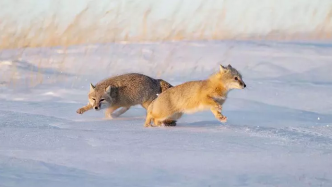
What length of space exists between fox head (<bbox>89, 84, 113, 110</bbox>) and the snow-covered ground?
8.6 inches

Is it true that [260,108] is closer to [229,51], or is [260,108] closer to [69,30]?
[69,30]

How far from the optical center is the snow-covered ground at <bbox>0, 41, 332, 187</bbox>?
4520mm

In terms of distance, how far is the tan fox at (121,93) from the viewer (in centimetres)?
823

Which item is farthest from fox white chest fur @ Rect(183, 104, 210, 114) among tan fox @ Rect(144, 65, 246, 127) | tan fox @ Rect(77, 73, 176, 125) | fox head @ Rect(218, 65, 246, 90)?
tan fox @ Rect(77, 73, 176, 125)

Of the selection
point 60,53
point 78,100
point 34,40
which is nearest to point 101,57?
point 60,53

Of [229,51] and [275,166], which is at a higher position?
[229,51]

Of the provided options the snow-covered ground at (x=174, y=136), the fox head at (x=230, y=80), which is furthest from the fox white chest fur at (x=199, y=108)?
the fox head at (x=230, y=80)

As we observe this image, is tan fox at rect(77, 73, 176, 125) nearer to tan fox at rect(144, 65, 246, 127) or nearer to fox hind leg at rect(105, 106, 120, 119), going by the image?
fox hind leg at rect(105, 106, 120, 119)

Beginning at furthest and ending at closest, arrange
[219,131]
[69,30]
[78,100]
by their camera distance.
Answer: [69,30] < [78,100] < [219,131]

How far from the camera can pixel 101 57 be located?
14336mm

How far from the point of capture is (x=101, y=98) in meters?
8.19

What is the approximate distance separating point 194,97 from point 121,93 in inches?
69.5

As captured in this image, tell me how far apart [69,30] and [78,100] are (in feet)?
8.43

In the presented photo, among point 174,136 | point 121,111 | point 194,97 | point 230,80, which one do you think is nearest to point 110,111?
point 121,111
